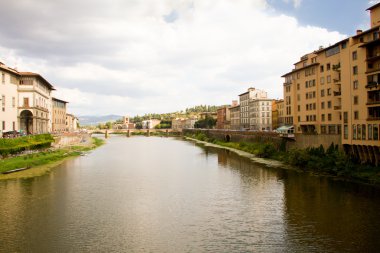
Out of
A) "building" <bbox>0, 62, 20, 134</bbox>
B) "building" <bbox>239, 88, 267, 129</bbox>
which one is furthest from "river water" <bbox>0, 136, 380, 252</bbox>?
"building" <bbox>239, 88, 267, 129</bbox>

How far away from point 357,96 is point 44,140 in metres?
61.1

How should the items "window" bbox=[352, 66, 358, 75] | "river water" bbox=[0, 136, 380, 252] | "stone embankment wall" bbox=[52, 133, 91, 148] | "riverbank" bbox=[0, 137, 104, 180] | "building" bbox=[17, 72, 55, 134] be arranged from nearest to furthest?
1. "river water" bbox=[0, 136, 380, 252]
2. "window" bbox=[352, 66, 358, 75]
3. "riverbank" bbox=[0, 137, 104, 180]
4. "building" bbox=[17, 72, 55, 134]
5. "stone embankment wall" bbox=[52, 133, 91, 148]

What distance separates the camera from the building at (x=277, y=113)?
10606 centimetres

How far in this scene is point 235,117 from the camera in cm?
14438

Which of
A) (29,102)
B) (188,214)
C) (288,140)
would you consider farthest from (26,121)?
(188,214)

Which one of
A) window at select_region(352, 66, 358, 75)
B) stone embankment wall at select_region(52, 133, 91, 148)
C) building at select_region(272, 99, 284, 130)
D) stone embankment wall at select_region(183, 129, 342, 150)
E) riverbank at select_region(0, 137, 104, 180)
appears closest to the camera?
window at select_region(352, 66, 358, 75)

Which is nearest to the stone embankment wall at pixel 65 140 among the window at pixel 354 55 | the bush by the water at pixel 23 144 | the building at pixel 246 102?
the bush by the water at pixel 23 144

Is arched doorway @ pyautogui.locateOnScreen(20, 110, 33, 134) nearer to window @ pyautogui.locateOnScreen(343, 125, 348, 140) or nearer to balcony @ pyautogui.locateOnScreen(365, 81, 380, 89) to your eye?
window @ pyautogui.locateOnScreen(343, 125, 348, 140)

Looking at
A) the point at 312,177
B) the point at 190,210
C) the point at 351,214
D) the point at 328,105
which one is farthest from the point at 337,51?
the point at 190,210

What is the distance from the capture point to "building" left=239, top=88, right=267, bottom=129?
406ft

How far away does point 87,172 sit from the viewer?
173 ft

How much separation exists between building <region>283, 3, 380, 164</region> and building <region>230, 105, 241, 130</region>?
239 feet

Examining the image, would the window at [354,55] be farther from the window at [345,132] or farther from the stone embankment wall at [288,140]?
the stone embankment wall at [288,140]

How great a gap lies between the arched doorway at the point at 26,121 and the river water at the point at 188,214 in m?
34.8
